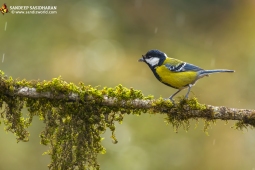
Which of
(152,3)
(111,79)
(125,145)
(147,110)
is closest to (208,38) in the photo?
(152,3)

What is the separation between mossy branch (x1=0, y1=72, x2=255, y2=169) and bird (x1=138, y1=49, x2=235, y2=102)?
35.7 inches

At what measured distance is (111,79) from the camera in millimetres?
10156

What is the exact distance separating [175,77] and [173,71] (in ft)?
0.24

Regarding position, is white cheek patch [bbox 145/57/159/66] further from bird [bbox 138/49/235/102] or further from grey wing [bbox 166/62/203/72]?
grey wing [bbox 166/62/203/72]

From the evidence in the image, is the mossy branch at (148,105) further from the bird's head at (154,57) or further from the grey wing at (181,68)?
the bird's head at (154,57)

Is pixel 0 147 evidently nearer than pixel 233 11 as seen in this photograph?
Yes

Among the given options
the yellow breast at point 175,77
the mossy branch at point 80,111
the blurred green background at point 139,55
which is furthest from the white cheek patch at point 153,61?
the blurred green background at point 139,55

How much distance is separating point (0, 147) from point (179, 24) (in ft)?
23.7

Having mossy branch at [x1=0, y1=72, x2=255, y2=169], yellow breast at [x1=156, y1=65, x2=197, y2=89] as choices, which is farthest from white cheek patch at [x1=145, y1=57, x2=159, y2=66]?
mossy branch at [x1=0, y1=72, x2=255, y2=169]

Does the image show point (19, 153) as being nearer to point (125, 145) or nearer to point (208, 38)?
Result: point (125, 145)

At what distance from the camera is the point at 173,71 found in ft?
14.7

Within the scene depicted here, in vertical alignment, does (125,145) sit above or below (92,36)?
below

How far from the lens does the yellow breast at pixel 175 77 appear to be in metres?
4.45

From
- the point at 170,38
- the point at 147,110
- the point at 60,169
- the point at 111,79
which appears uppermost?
the point at 170,38
